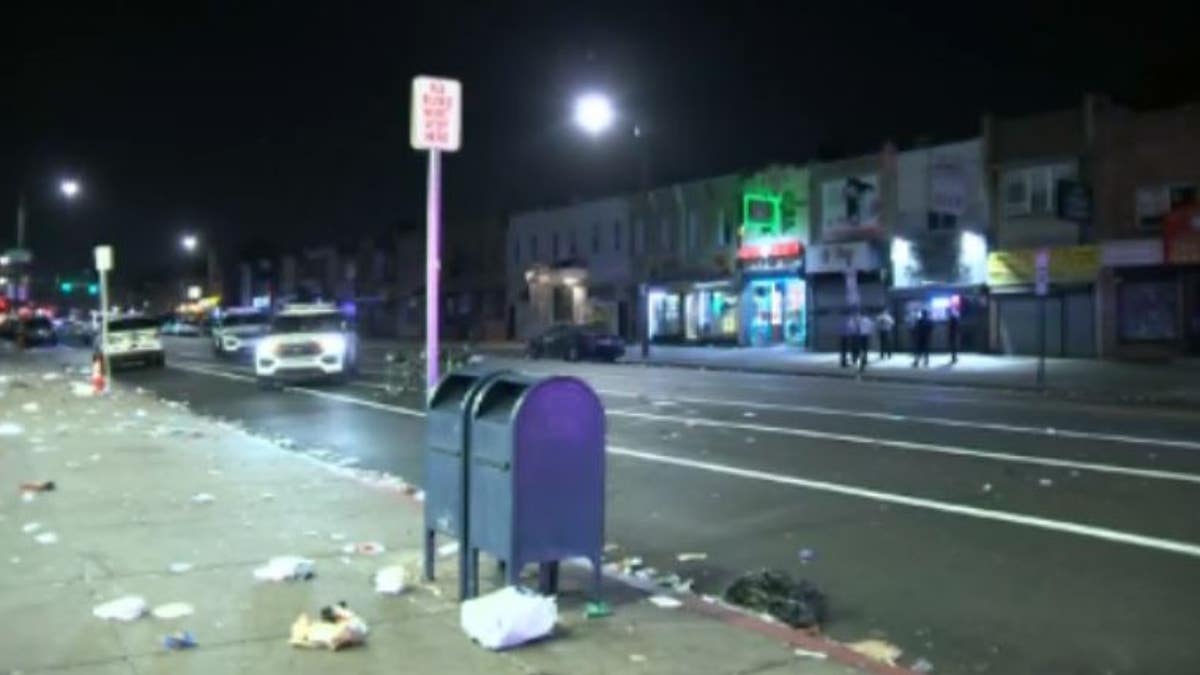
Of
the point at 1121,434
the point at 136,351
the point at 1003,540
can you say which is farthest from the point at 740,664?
the point at 136,351

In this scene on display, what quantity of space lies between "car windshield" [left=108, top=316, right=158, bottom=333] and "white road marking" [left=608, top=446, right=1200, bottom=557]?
28.1 m

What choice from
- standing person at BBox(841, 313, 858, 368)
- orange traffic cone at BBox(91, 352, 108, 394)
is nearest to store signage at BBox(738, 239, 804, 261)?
standing person at BBox(841, 313, 858, 368)

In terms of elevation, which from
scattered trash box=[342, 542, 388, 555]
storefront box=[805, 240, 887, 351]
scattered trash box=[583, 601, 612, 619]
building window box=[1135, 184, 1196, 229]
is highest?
building window box=[1135, 184, 1196, 229]

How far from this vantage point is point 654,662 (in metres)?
6.05

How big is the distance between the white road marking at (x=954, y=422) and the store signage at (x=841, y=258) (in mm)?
20309

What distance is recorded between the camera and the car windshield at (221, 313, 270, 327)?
157 ft

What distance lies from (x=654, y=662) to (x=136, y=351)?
35765 millimetres

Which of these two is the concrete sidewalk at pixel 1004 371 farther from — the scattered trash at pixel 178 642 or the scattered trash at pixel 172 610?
the scattered trash at pixel 178 642

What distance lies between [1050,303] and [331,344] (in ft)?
70.1

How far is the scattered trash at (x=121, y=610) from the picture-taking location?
6.79 m

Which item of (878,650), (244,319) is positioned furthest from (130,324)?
(878,650)

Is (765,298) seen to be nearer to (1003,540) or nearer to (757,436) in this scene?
(757,436)

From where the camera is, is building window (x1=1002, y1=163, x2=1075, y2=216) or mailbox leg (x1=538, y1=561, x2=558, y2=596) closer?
mailbox leg (x1=538, y1=561, x2=558, y2=596)

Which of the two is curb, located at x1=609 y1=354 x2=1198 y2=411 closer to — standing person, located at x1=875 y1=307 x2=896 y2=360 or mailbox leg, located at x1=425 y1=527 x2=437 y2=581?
standing person, located at x1=875 y1=307 x2=896 y2=360
